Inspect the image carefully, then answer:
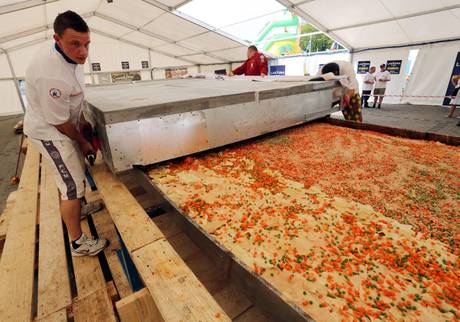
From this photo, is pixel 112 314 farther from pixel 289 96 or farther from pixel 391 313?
pixel 289 96

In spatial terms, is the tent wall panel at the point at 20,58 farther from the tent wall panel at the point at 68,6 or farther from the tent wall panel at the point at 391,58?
the tent wall panel at the point at 391,58

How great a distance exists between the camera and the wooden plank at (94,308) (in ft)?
4.37

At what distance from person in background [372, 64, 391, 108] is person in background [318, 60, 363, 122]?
791cm

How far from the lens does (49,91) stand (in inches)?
62.7

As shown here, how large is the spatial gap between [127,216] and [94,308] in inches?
21.8

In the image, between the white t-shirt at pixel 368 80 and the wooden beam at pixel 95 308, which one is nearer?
the wooden beam at pixel 95 308

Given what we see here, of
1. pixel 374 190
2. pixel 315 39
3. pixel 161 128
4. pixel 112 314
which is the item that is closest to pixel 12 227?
pixel 112 314

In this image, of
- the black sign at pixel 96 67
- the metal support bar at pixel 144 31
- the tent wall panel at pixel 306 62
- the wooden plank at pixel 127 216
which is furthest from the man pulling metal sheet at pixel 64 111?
the black sign at pixel 96 67

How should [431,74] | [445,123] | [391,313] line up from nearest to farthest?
[391,313], [445,123], [431,74]

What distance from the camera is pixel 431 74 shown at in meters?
10.7

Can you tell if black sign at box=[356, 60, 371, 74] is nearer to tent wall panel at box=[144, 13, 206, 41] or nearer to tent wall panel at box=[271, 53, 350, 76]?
tent wall panel at box=[271, 53, 350, 76]

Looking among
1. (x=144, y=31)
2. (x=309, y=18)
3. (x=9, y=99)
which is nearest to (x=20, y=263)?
(x=309, y=18)

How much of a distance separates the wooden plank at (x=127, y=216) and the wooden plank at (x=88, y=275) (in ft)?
1.54

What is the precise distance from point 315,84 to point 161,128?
95.8 inches
